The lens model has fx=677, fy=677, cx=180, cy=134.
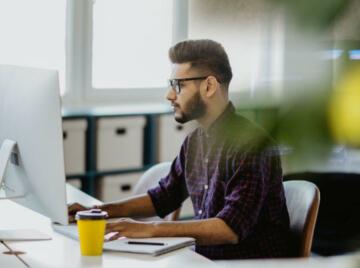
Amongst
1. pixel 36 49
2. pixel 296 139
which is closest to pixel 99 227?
pixel 296 139

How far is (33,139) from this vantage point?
1.78 m

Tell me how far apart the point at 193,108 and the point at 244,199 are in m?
0.35

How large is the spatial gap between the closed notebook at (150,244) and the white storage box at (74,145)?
7.62 feet

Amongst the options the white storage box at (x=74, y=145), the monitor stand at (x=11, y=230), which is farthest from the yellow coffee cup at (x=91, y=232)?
the white storage box at (x=74, y=145)

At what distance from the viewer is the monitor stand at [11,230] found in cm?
188

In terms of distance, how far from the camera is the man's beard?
2189mm

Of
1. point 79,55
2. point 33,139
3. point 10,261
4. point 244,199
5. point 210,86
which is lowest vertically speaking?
point 10,261

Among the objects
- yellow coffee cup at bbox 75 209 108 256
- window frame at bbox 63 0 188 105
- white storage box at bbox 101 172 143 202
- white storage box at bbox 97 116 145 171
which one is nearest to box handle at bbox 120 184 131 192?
white storage box at bbox 101 172 143 202

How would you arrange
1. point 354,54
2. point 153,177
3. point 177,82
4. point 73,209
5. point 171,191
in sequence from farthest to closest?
point 153,177 → point 171,191 → point 177,82 → point 73,209 → point 354,54

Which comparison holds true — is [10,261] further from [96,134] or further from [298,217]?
[96,134]

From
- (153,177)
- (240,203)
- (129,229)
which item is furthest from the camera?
(153,177)

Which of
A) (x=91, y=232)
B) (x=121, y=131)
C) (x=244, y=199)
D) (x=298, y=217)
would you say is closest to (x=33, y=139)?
(x=91, y=232)

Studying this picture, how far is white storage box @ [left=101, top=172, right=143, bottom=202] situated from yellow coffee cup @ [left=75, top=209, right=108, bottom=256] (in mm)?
2545

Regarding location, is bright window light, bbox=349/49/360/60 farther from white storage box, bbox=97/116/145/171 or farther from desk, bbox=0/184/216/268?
white storage box, bbox=97/116/145/171
